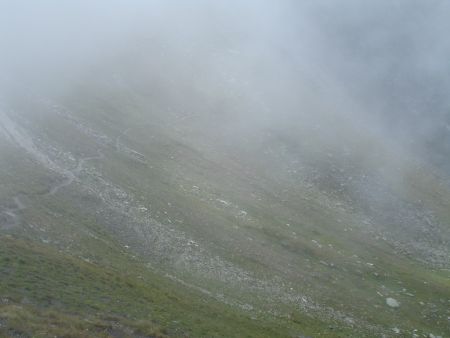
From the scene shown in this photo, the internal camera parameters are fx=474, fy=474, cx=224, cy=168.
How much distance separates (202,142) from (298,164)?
22606 mm

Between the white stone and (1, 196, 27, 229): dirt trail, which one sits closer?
(1, 196, 27, 229): dirt trail

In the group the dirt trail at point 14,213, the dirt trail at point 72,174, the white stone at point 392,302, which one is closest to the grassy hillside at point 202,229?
the dirt trail at point 14,213

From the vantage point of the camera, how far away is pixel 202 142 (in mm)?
109750

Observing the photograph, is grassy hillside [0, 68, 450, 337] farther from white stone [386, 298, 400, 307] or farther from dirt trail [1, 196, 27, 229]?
white stone [386, 298, 400, 307]

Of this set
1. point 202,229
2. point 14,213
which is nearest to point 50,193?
point 14,213

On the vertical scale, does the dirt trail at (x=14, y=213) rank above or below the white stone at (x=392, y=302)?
below

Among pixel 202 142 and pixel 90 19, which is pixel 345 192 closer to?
pixel 202 142

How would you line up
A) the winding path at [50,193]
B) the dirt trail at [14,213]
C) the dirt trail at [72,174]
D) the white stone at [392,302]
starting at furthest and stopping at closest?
the dirt trail at [72,174] → the white stone at [392,302] → the winding path at [50,193] → the dirt trail at [14,213]

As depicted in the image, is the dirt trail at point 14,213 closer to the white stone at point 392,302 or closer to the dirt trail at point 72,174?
the dirt trail at point 72,174

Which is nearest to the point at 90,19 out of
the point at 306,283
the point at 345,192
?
the point at 345,192

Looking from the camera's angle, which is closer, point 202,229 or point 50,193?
point 50,193

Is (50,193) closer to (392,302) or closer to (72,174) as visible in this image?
(72,174)

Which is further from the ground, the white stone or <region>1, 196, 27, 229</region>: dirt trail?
the white stone

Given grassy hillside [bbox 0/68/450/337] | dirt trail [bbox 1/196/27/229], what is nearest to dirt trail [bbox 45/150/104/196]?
grassy hillside [bbox 0/68/450/337]
